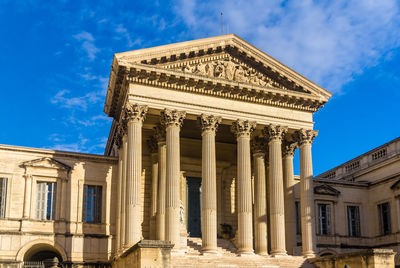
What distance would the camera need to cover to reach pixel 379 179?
4294cm

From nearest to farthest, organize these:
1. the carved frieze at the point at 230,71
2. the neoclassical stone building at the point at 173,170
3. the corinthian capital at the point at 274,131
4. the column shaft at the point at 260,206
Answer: the neoclassical stone building at the point at 173,170 < the column shaft at the point at 260,206 < the carved frieze at the point at 230,71 < the corinthian capital at the point at 274,131

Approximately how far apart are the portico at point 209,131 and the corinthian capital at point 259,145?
2.7 inches

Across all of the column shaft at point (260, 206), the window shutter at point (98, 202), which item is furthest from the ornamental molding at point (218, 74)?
the window shutter at point (98, 202)

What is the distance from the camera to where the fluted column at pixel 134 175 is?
30.1 meters

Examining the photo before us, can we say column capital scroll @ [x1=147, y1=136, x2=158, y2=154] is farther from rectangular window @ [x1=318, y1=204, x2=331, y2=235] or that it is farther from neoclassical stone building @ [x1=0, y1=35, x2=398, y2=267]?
rectangular window @ [x1=318, y1=204, x2=331, y2=235]

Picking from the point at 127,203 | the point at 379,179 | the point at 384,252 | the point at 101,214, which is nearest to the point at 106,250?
the point at 101,214

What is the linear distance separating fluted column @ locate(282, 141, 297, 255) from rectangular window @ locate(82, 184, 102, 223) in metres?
12.5

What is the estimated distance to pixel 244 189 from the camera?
109ft

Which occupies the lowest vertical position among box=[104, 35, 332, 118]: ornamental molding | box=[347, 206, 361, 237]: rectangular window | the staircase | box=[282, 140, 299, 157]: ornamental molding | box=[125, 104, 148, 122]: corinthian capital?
the staircase

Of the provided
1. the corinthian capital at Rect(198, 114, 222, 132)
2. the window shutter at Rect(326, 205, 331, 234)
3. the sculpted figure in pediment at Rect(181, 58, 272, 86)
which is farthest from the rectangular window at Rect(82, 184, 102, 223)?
the window shutter at Rect(326, 205, 331, 234)

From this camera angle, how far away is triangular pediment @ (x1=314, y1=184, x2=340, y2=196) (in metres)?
42.1

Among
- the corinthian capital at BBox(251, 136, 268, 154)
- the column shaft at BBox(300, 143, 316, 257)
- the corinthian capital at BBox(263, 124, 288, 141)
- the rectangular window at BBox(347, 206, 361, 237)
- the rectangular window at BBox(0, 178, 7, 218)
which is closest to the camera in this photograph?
the rectangular window at BBox(0, 178, 7, 218)

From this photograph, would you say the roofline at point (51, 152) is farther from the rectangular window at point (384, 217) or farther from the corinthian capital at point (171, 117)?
the rectangular window at point (384, 217)

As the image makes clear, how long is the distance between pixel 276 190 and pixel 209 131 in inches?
226
